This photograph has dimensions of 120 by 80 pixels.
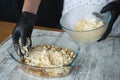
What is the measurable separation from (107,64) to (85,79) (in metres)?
0.11

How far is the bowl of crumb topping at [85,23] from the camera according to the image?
822mm

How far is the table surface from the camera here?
78 centimetres

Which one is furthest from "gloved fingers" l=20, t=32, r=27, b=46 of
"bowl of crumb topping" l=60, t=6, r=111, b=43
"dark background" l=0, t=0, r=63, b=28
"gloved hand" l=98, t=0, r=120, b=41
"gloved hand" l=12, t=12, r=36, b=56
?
"dark background" l=0, t=0, r=63, b=28

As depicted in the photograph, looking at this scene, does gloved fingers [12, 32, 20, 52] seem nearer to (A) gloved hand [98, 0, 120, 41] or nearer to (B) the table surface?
(B) the table surface

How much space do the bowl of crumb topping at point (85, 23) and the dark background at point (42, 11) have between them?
48cm

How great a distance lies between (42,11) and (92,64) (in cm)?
75

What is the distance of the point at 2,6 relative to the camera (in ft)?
5.09

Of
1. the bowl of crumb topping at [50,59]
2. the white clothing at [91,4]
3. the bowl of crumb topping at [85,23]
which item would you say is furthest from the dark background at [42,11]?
the bowl of crumb topping at [50,59]

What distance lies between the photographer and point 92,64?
2.73 feet

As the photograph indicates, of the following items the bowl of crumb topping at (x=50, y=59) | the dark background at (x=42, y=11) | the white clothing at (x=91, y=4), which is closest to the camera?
the bowl of crumb topping at (x=50, y=59)

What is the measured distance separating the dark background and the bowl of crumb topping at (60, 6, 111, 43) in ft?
1.58

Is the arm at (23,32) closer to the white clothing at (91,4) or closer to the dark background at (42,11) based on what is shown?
the white clothing at (91,4)

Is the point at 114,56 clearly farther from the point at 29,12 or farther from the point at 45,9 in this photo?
the point at 45,9

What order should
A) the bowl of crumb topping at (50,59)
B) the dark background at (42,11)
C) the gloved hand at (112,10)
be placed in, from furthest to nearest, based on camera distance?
the dark background at (42,11) → the gloved hand at (112,10) → the bowl of crumb topping at (50,59)
